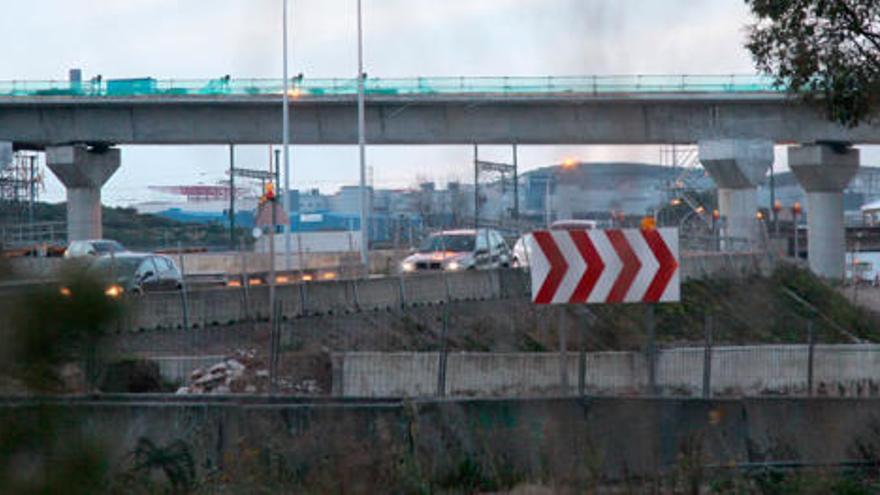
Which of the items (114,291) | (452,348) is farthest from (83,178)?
(114,291)

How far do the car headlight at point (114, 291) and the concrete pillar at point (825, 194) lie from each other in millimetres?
54395

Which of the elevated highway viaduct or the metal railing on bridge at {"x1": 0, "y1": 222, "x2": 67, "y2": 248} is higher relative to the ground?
the elevated highway viaduct

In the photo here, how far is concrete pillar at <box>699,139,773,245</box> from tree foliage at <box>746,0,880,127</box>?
106 feet

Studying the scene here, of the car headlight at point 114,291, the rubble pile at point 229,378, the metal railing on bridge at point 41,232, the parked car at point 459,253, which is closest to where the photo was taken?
the car headlight at point 114,291

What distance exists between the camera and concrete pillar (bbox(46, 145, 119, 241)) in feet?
180

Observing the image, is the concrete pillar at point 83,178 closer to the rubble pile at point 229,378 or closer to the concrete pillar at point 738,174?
the concrete pillar at point 738,174

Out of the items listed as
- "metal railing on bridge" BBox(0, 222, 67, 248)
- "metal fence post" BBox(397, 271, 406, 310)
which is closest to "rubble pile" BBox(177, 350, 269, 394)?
"metal fence post" BBox(397, 271, 406, 310)

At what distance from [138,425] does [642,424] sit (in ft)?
15.7

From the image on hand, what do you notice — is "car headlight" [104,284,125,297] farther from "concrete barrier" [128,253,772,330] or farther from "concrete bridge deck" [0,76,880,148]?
"concrete bridge deck" [0,76,880,148]

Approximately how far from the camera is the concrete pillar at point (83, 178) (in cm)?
5500

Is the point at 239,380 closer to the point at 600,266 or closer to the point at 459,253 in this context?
the point at 600,266

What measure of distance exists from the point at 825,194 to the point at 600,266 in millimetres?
47479

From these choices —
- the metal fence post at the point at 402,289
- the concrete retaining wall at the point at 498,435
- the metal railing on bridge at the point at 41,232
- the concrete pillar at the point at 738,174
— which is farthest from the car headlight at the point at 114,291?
the concrete pillar at the point at 738,174

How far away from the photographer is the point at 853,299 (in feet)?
155
